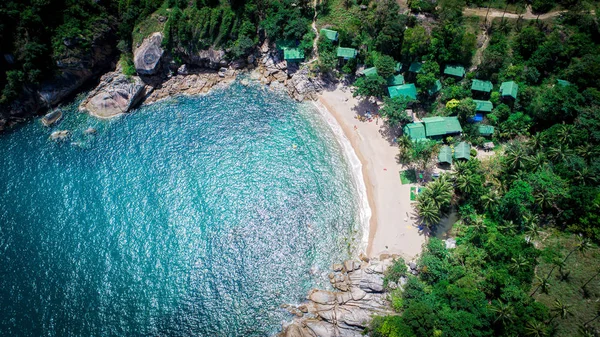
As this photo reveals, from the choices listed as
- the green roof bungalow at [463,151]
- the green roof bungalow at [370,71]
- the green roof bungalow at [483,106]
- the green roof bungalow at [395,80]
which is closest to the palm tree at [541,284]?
the green roof bungalow at [463,151]

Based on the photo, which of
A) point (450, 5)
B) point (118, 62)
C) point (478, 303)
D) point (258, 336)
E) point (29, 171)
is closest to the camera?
point (478, 303)

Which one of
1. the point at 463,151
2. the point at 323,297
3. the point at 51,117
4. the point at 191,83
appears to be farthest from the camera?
the point at 191,83

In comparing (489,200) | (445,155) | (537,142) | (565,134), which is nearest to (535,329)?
(489,200)

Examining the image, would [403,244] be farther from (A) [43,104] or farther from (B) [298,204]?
(A) [43,104]

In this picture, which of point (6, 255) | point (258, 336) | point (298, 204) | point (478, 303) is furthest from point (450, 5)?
point (6, 255)

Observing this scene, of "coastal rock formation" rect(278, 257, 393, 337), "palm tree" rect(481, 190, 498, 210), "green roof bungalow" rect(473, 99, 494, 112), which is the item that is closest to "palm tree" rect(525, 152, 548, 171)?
"palm tree" rect(481, 190, 498, 210)

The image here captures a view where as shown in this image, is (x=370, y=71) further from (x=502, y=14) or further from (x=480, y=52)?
(x=502, y=14)

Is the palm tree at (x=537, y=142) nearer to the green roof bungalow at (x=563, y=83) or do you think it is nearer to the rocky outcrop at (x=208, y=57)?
the green roof bungalow at (x=563, y=83)
